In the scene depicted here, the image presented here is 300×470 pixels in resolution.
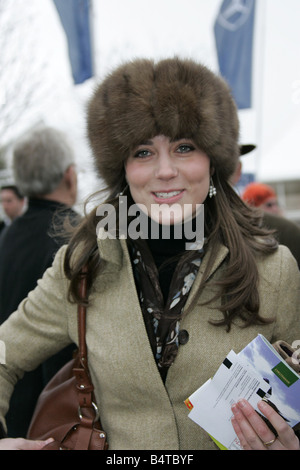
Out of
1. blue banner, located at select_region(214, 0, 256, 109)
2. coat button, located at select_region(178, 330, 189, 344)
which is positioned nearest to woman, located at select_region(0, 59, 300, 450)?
coat button, located at select_region(178, 330, 189, 344)

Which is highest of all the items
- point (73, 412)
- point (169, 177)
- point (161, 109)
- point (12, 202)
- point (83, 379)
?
point (161, 109)

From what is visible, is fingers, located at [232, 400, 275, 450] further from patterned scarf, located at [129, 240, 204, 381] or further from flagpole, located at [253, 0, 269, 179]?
flagpole, located at [253, 0, 269, 179]

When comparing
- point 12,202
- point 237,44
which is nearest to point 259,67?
point 237,44

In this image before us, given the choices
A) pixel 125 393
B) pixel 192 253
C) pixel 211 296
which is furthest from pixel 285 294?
pixel 125 393

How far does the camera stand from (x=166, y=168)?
73.4 inches

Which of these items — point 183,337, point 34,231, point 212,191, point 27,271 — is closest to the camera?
point 183,337

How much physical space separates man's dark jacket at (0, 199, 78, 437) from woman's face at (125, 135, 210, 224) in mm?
679

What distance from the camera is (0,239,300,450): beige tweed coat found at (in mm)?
1821

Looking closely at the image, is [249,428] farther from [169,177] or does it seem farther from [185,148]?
[185,148]

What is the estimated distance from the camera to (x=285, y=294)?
1848 mm

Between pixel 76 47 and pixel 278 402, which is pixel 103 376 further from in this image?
pixel 76 47

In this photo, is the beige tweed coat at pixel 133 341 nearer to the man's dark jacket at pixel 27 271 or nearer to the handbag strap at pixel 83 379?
the handbag strap at pixel 83 379

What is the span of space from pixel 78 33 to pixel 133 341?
427cm

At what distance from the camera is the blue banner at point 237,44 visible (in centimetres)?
549
